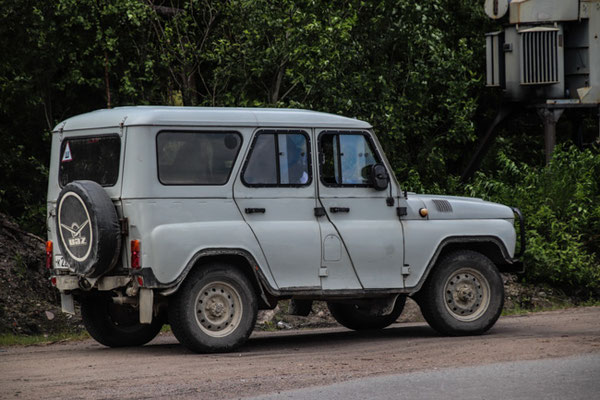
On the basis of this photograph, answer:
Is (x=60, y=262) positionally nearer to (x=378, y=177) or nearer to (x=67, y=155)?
(x=67, y=155)

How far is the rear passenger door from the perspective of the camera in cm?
1138

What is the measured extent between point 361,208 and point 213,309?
1.98 m

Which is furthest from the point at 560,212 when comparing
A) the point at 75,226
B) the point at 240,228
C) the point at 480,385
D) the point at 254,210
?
the point at 480,385

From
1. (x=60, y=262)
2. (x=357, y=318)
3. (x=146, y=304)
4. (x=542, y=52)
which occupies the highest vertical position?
(x=542, y=52)

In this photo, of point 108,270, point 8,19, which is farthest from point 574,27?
point 108,270

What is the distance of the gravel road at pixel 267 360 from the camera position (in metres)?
8.93

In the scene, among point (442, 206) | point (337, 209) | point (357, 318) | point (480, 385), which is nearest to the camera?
point (480, 385)

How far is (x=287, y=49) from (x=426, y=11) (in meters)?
3.01

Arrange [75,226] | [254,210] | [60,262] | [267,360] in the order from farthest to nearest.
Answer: [60,262] → [254,210] → [75,226] → [267,360]

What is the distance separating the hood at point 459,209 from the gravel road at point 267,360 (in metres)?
1.31

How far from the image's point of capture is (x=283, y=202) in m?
11.6

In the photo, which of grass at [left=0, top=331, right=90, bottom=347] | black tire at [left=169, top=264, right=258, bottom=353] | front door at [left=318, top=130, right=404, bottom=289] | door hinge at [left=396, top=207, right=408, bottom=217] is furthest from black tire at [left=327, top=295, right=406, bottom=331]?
grass at [left=0, top=331, right=90, bottom=347]

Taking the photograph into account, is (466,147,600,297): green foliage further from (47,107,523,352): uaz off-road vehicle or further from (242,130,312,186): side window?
(242,130,312,186): side window

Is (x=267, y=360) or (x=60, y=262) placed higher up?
(x=60, y=262)
